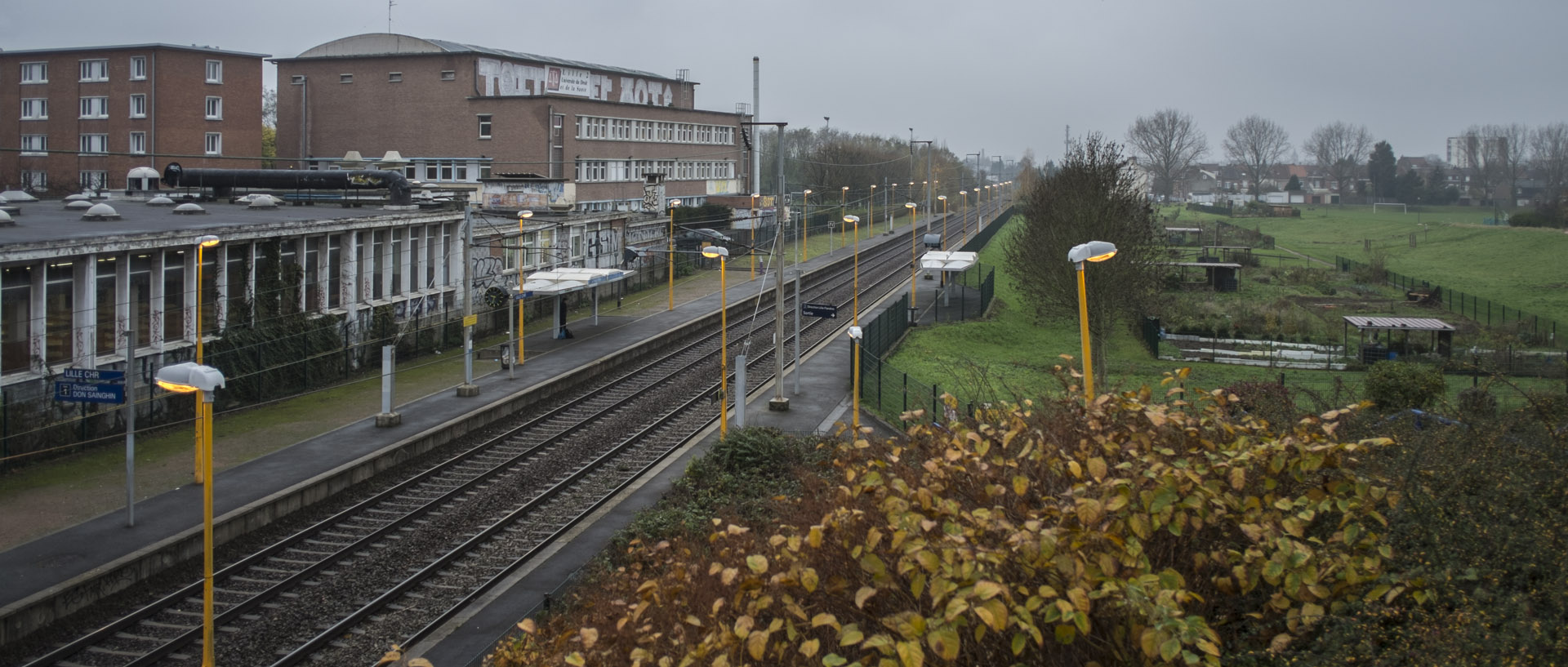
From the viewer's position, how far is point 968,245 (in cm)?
6297

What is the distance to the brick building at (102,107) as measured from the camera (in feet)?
155

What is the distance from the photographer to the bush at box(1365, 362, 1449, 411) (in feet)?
75.3

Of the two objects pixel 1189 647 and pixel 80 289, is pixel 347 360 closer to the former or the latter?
pixel 80 289

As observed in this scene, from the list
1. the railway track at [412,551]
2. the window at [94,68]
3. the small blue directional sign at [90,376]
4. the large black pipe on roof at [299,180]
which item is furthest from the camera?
the window at [94,68]

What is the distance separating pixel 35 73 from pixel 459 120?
55.6 feet

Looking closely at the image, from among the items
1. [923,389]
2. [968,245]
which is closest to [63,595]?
[923,389]

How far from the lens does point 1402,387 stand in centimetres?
2323

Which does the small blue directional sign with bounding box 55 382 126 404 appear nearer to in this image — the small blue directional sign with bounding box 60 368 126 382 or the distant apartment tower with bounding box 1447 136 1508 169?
the small blue directional sign with bounding box 60 368 126 382

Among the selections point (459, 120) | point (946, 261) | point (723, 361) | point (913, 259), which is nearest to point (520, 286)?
point (723, 361)

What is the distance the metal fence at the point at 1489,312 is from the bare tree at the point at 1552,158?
49955 millimetres

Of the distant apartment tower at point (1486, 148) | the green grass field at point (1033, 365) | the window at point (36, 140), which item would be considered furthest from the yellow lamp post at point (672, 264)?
the distant apartment tower at point (1486, 148)

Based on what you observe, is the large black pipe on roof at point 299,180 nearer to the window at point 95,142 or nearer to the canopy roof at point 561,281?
the canopy roof at point 561,281

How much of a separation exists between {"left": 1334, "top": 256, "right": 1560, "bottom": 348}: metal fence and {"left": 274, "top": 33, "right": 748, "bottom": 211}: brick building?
117ft

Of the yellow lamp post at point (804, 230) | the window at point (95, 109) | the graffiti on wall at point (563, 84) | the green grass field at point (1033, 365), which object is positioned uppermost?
the graffiti on wall at point (563, 84)
